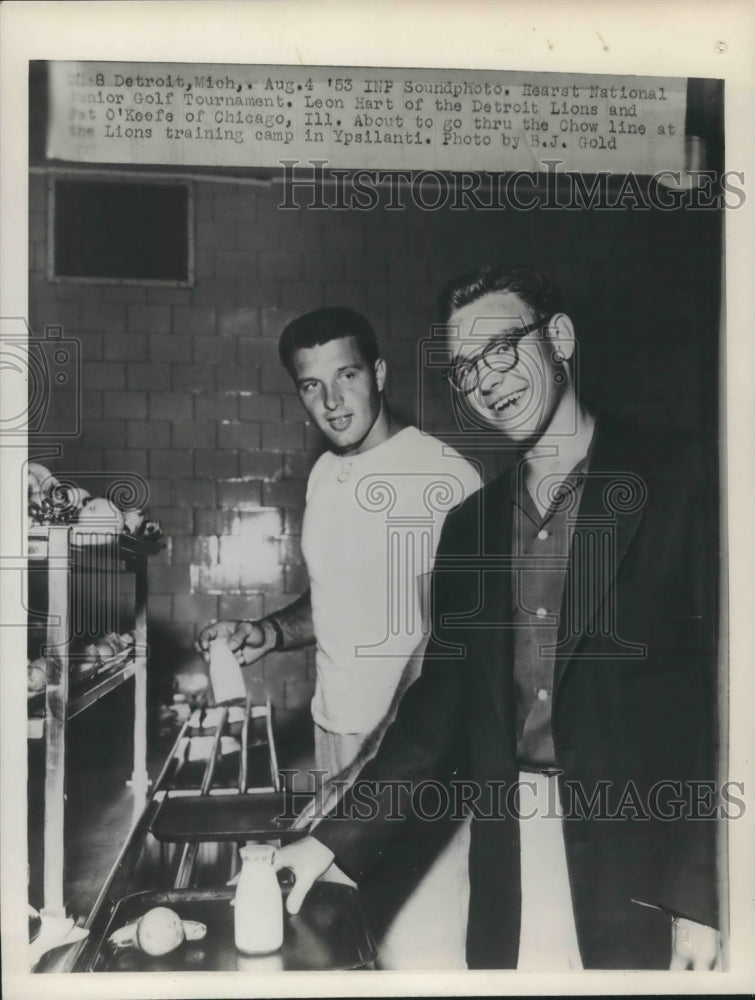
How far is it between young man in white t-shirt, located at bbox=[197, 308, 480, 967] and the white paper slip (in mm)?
24

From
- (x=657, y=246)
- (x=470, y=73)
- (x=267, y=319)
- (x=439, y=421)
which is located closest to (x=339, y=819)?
(x=439, y=421)

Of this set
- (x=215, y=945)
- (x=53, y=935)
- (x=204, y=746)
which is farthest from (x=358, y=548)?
(x=53, y=935)

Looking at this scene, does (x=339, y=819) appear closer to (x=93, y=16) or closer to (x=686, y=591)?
(x=686, y=591)

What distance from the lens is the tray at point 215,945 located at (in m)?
2.08

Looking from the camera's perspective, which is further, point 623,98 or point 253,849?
point 623,98

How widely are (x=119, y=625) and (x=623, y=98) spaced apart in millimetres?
1797

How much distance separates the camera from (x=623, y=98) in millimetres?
2178

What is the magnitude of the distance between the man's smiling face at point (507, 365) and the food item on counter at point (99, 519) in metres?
0.89

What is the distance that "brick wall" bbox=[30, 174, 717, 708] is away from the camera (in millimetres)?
2104

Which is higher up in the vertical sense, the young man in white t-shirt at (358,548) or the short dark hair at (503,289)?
the short dark hair at (503,289)

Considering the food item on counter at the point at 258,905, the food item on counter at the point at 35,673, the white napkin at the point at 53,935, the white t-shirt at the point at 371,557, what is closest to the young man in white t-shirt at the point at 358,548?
the white t-shirt at the point at 371,557

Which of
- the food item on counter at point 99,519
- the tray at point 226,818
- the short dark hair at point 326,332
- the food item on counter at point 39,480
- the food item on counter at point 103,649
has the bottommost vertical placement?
the tray at point 226,818

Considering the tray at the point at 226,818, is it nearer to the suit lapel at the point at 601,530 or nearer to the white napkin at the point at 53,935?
the white napkin at the point at 53,935

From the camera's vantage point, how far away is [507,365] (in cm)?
213
